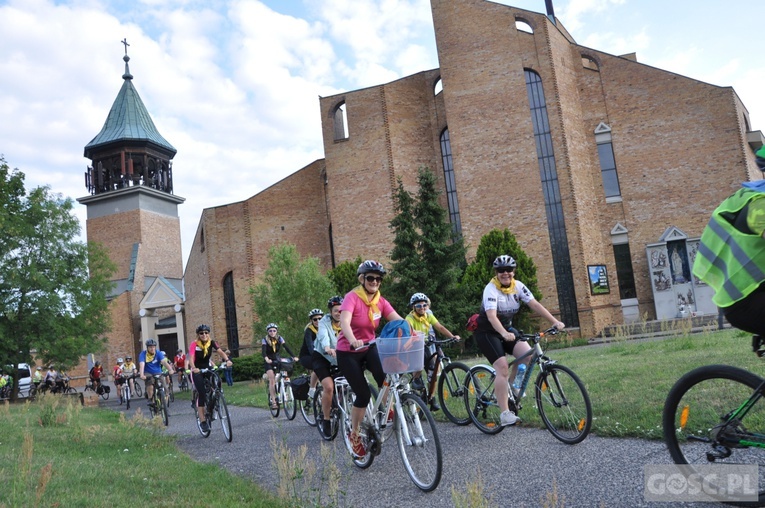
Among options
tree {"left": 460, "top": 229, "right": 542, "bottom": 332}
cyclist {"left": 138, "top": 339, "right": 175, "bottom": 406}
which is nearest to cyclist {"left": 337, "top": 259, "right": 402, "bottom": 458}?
cyclist {"left": 138, "top": 339, "right": 175, "bottom": 406}

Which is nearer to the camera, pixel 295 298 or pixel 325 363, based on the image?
pixel 325 363

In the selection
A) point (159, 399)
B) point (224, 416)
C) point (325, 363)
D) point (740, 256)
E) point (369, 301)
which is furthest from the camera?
point (159, 399)

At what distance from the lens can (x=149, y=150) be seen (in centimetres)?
5116

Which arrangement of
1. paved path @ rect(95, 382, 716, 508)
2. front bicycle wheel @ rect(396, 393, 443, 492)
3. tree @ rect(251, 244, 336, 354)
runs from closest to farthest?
paved path @ rect(95, 382, 716, 508)
front bicycle wheel @ rect(396, 393, 443, 492)
tree @ rect(251, 244, 336, 354)

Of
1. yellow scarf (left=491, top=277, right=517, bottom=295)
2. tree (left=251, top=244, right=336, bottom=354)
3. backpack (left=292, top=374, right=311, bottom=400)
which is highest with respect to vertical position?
tree (left=251, top=244, right=336, bottom=354)

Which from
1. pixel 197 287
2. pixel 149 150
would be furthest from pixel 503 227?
pixel 149 150

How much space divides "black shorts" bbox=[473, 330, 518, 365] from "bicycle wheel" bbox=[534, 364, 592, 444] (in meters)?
0.54

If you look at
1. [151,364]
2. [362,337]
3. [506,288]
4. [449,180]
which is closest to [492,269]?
[449,180]

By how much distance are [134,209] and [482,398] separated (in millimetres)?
46738

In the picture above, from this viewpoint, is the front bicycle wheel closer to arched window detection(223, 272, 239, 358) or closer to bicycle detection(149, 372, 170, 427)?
bicycle detection(149, 372, 170, 427)

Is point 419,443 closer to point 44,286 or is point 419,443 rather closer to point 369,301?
point 369,301

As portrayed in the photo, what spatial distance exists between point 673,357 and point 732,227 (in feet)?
30.2

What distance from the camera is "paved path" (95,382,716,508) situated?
4.51 metres

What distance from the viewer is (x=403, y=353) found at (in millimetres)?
5191
